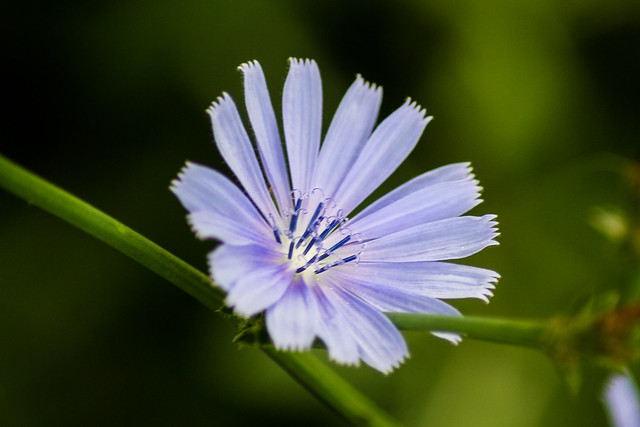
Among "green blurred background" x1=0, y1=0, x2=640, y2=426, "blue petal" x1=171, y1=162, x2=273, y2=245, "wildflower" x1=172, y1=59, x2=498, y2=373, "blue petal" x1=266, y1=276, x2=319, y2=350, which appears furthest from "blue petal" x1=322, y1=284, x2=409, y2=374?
"green blurred background" x1=0, y1=0, x2=640, y2=426

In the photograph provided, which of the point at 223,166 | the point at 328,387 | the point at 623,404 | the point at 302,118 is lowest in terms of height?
the point at 328,387

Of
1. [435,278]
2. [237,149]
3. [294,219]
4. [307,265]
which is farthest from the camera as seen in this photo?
[294,219]

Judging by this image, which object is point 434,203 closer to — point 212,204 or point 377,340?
point 377,340

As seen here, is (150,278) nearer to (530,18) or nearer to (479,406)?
(479,406)

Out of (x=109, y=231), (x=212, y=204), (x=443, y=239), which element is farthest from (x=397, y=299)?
(x=109, y=231)

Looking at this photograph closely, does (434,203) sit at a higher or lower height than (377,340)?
higher

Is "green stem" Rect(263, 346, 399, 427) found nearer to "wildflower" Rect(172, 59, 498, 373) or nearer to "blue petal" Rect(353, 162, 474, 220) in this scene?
"wildflower" Rect(172, 59, 498, 373)

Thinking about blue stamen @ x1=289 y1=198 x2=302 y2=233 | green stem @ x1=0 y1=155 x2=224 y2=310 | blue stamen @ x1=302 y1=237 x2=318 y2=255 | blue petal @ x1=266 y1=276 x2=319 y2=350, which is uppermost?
blue stamen @ x1=289 y1=198 x2=302 y2=233
